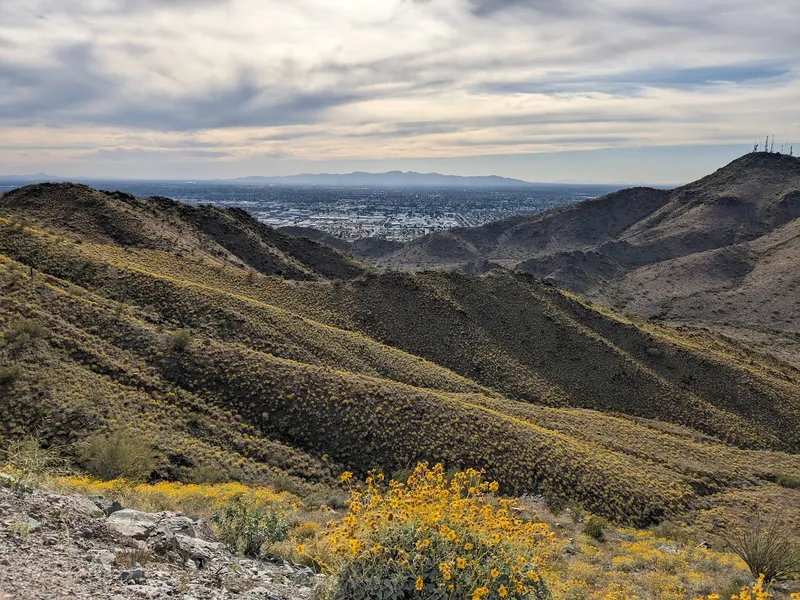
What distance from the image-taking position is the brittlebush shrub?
195 inches

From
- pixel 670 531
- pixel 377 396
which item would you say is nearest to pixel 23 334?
pixel 377 396

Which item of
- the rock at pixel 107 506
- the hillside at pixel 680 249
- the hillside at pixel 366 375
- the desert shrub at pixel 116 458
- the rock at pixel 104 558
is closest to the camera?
the rock at pixel 104 558

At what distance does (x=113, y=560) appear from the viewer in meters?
5.93

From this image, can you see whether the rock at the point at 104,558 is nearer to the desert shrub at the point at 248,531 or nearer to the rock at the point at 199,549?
the rock at the point at 199,549

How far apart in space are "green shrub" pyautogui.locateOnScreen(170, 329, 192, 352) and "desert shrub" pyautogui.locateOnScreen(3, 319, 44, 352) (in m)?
5.59

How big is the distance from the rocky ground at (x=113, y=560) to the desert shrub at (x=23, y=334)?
55.6 ft

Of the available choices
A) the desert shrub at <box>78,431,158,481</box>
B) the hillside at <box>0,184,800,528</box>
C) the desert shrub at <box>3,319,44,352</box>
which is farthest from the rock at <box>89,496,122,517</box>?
the desert shrub at <box>3,319,44,352</box>

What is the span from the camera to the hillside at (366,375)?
71.2ft

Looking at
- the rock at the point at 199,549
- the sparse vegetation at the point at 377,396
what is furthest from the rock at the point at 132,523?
the sparse vegetation at the point at 377,396

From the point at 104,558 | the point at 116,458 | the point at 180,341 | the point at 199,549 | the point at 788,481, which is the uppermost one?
the point at 104,558

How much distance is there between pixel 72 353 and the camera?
882 inches

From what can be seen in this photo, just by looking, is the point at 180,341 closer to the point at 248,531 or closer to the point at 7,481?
the point at 7,481

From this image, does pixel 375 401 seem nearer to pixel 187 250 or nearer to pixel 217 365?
pixel 217 365

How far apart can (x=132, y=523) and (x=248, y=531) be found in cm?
167
